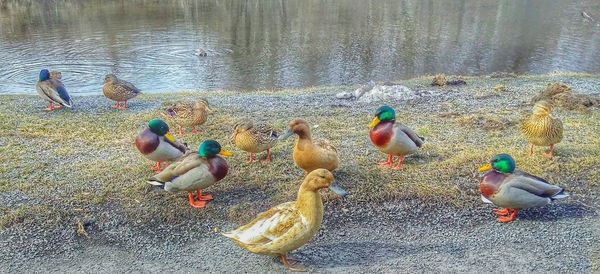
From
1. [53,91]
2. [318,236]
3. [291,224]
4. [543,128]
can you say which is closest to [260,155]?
[318,236]

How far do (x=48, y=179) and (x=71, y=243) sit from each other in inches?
66.5

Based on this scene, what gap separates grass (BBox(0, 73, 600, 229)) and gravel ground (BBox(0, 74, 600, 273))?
3 cm

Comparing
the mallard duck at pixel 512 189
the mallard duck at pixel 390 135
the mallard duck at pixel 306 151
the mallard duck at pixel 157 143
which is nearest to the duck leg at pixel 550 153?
the mallard duck at pixel 512 189

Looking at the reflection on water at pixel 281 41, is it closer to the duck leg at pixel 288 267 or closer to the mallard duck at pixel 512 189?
the mallard duck at pixel 512 189

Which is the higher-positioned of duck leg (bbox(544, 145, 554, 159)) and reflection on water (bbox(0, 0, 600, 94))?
duck leg (bbox(544, 145, 554, 159))

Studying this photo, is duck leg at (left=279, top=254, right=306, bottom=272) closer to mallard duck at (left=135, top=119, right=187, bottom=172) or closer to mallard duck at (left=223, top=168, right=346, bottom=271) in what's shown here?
mallard duck at (left=223, top=168, right=346, bottom=271)

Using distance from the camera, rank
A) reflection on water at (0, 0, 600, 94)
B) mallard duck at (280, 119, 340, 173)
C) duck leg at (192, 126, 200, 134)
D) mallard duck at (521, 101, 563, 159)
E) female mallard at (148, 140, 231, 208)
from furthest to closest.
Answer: reflection on water at (0, 0, 600, 94) < duck leg at (192, 126, 200, 134) < mallard duck at (521, 101, 563, 159) < mallard duck at (280, 119, 340, 173) < female mallard at (148, 140, 231, 208)

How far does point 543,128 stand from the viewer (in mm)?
6656

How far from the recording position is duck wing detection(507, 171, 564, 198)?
5.29 m

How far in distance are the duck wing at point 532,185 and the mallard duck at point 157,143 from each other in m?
4.02

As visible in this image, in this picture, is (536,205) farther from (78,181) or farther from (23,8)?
(23,8)

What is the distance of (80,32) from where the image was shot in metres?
25.8

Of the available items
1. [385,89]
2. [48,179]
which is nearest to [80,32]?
[385,89]

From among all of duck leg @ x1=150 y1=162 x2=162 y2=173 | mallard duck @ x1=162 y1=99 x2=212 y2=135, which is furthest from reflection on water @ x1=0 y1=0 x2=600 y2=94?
duck leg @ x1=150 y1=162 x2=162 y2=173
